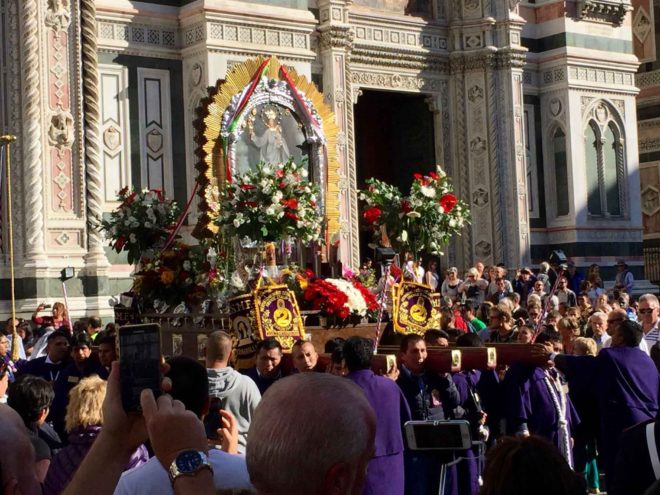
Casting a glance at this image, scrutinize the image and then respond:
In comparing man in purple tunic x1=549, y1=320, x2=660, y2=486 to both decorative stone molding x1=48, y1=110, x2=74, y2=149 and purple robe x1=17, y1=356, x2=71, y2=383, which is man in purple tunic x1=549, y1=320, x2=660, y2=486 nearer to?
purple robe x1=17, y1=356, x2=71, y2=383

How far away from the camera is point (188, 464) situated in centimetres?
298

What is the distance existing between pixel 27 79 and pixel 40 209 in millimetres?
1923

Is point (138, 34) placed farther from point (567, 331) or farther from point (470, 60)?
point (567, 331)

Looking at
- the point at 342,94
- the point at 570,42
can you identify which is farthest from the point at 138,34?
the point at 570,42

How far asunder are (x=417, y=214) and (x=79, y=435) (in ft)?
31.1

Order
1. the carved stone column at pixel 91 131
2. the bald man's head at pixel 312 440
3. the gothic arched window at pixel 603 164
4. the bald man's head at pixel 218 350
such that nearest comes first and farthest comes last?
the bald man's head at pixel 312 440
the bald man's head at pixel 218 350
the carved stone column at pixel 91 131
the gothic arched window at pixel 603 164

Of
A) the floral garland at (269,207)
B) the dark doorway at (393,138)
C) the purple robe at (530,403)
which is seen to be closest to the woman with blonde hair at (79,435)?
the purple robe at (530,403)

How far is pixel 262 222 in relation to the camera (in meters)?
13.3

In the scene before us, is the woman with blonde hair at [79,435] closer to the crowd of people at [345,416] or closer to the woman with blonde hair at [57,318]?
the crowd of people at [345,416]

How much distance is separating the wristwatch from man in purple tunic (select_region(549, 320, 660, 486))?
6802mm

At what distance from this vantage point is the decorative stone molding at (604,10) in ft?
86.3

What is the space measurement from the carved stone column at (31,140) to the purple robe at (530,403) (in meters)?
10.0

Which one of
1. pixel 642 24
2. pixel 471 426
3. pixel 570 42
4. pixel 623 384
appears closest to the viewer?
pixel 623 384

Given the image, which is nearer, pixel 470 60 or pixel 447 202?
pixel 447 202
